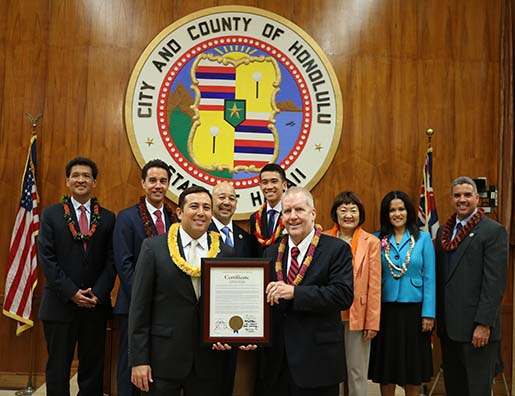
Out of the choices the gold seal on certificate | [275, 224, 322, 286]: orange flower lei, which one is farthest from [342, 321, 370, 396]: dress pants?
the gold seal on certificate

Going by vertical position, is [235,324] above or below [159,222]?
below

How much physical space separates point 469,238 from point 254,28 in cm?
254

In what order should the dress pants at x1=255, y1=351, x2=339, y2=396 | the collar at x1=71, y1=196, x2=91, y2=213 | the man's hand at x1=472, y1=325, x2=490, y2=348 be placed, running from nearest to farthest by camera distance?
1. the dress pants at x1=255, y1=351, x2=339, y2=396
2. the man's hand at x1=472, y1=325, x2=490, y2=348
3. the collar at x1=71, y1=196, x2=91, y2=213

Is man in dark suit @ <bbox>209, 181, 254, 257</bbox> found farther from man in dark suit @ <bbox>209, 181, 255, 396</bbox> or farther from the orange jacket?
the orange jacket

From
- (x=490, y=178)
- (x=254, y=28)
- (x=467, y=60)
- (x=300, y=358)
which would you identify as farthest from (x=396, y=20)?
(x=300, y=358)

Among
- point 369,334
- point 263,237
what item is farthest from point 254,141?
point 369,334

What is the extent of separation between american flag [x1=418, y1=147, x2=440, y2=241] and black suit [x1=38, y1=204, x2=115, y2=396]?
8.27 feet

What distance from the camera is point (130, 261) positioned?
3.54 metres

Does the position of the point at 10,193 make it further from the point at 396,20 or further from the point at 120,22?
the point at 396,20

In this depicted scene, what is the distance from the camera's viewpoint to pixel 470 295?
3.55 meters

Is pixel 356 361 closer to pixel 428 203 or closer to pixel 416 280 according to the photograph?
pixel 416 280

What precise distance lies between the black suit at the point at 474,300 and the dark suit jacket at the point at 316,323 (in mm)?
1254

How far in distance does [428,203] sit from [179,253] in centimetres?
268

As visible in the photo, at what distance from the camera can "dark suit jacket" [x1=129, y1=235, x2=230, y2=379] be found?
2.50 m
